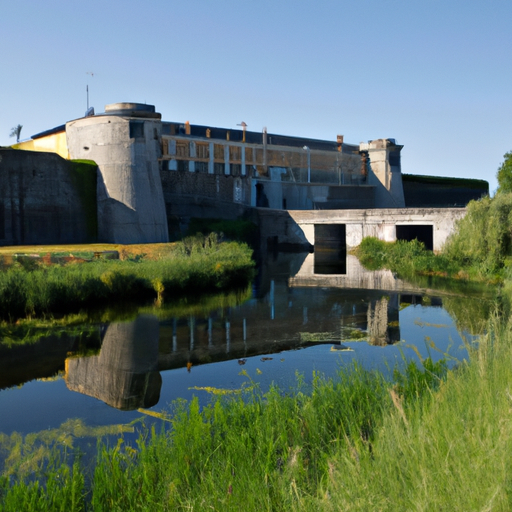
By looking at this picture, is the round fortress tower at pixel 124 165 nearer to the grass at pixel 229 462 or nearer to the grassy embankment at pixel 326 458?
the grassy embankment at pixel 326 458

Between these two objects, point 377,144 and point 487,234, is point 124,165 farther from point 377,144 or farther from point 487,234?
point 377,144

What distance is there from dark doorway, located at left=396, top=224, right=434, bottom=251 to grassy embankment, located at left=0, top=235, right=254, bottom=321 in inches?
567

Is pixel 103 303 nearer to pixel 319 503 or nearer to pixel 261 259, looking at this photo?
pixel 319 503

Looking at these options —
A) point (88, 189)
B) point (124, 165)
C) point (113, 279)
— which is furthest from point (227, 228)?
point (113, 279)

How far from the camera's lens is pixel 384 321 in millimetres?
12375

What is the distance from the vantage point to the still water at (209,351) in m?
7.21

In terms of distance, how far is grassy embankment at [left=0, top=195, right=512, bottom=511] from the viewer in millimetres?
3150

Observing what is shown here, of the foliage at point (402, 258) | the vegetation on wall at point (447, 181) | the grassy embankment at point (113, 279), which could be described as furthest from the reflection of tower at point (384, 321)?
the vegetation on wall at point (447, 181)

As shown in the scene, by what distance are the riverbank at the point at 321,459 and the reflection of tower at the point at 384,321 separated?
4181mm

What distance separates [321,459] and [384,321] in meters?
8.17

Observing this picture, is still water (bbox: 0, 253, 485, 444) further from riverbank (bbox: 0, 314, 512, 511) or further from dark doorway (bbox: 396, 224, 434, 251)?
dark doorway (bbox: 396, 224, 434, 251)

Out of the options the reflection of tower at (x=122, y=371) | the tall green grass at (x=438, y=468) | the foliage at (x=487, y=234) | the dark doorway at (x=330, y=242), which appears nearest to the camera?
the tall green grass at (x=438, y=468)

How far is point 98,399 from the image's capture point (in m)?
7.39

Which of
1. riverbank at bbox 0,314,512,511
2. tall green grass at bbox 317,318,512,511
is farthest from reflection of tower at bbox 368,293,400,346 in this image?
tall green grass at bbox 317,318,512,511
